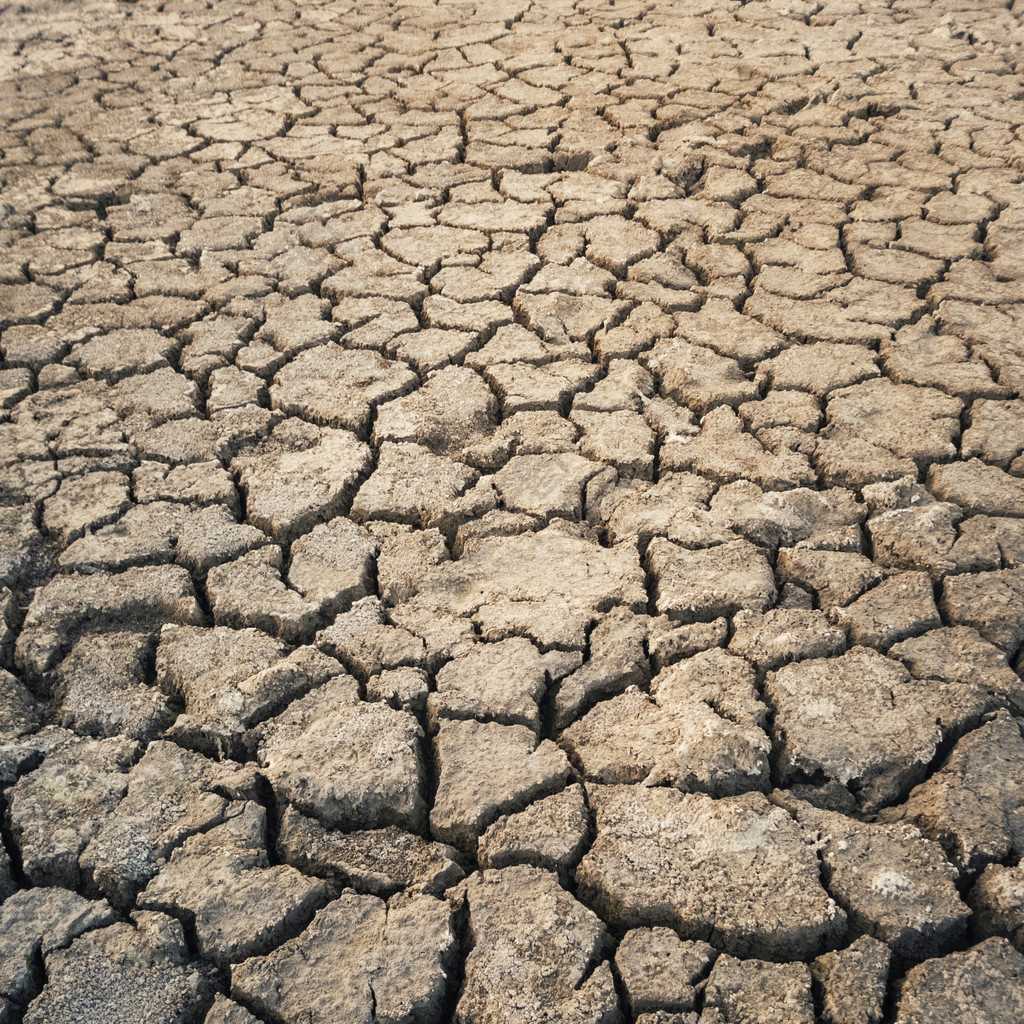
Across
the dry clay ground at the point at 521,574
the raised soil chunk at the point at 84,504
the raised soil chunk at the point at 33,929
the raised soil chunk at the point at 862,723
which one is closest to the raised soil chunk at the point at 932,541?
the dry clay ground at the point at 521,574

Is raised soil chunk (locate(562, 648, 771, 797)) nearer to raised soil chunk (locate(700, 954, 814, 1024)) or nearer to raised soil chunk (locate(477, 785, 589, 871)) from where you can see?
raised soil chunk (locate(477, 785, 589, 871))

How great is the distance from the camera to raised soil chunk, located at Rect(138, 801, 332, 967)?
1.25 m

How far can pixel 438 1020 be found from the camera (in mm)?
1175

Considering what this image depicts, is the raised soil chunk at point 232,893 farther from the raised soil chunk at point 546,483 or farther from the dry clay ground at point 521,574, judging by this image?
the raised soil chunk at point 546,483

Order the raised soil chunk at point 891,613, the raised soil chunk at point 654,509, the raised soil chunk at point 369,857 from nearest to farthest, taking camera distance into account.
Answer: the raised soil chunk at point 369,857
the raised soil chunk at point 891,613
the raised soil chunk at point 654,509

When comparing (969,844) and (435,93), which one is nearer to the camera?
(969,844)

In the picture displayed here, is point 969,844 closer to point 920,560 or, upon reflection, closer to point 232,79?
point 920,560

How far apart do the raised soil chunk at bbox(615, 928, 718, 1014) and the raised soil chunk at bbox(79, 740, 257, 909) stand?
2.06ft

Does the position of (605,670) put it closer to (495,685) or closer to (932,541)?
(495,685)

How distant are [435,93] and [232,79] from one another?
1.09 m

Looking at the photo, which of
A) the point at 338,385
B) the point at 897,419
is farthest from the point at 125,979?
the point at 897,419

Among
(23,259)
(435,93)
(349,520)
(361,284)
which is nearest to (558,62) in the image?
(435,93)

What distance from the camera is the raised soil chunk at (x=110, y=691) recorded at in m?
1.56

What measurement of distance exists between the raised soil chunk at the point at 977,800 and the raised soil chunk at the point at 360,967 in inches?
27.5
